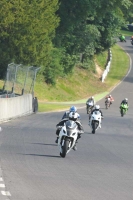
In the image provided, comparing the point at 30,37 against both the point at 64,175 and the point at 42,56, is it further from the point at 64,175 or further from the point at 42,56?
the point at 64,175

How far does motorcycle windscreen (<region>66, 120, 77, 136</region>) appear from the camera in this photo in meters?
18.6

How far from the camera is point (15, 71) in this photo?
3528 cm

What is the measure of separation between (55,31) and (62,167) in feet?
151

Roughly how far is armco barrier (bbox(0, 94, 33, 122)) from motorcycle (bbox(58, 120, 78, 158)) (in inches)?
462

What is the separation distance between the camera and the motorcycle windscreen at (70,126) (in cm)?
1863

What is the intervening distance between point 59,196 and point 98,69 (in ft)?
221

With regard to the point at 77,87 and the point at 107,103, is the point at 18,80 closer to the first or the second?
the point at 107,103

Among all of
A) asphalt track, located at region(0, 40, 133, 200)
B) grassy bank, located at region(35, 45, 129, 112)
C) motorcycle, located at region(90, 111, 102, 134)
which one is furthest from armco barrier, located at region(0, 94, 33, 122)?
grassy bank, located at region(35, 45, 129, 112)

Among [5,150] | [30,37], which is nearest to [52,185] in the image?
[5,150]

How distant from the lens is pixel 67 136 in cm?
1844

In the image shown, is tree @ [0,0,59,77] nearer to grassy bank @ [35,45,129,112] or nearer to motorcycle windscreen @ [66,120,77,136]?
grassy bank @ [35,45,129,112]

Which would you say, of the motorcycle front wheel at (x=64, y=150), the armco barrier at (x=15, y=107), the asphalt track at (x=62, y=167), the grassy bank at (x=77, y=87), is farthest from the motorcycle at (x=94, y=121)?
the grassy bank at (x=77, y=87)

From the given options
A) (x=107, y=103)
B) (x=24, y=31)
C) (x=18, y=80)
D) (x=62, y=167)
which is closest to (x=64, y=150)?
(x=62, y=167)

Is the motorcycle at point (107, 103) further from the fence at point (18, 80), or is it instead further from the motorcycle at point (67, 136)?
the motorcycle at point (67, 136)
